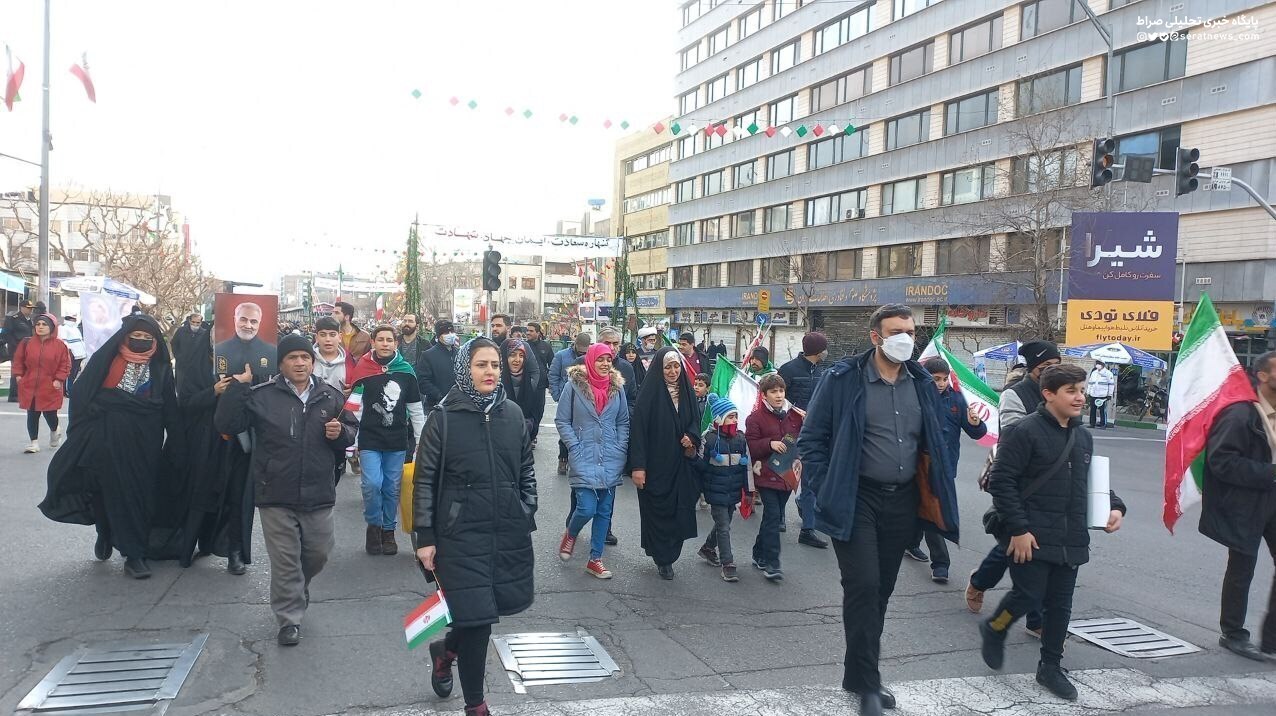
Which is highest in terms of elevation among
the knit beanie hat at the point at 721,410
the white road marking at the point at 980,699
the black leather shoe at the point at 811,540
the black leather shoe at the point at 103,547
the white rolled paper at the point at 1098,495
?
the knit beanie hat at the point at 721,410

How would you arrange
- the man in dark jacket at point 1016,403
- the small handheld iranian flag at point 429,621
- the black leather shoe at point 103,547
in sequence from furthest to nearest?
the black leather shoe at point 103,547 → the man in dark jacket at point 1016,403 → the small handheld iranian flag at point 429,621

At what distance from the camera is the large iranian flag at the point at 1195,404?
17.9 ft

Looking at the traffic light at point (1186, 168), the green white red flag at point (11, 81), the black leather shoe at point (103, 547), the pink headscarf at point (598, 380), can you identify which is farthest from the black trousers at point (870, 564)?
the green white red flag at point (11, 81)

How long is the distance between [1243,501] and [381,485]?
5.98 m

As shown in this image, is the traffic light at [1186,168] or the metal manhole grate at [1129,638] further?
the traffic light at [1186,168]

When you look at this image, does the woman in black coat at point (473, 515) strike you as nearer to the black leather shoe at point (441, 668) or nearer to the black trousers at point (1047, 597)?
the black leather shoe at point (441, 668)

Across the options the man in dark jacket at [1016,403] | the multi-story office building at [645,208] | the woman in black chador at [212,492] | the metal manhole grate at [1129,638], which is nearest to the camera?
the metal manhole grate at [1129,638]

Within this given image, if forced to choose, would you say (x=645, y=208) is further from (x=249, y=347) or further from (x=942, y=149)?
(x=249, y=347)

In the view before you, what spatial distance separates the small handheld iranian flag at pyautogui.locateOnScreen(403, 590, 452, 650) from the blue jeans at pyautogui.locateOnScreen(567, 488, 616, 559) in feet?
9.14

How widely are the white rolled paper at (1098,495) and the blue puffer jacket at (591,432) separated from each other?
10.8ft

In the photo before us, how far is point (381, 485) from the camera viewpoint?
6871 millimetres

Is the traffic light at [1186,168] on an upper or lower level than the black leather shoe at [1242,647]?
upper

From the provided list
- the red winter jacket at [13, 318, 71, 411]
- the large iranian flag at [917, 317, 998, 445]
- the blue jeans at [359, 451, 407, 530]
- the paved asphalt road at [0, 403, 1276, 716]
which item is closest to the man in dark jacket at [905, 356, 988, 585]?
the large iranian flag at [917, 317, 998, 445]

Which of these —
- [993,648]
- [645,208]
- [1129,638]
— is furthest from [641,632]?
[645,208]
